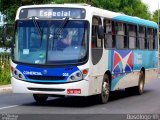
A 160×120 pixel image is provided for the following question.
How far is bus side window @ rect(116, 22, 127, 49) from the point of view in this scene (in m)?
19.4

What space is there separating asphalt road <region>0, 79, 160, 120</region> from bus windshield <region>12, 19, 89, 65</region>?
4.37ft

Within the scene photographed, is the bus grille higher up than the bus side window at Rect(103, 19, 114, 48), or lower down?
lower down

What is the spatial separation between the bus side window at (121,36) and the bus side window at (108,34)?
0.78 metres

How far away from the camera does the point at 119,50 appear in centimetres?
1942

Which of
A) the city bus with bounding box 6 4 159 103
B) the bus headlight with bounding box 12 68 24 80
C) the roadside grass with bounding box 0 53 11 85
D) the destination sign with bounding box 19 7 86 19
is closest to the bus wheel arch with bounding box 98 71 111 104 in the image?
the city bus with bounding box 6 4 159 103

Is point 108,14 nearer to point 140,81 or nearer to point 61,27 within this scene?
point 61,27

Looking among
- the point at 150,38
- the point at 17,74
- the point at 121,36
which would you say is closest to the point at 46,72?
the point at 17,74

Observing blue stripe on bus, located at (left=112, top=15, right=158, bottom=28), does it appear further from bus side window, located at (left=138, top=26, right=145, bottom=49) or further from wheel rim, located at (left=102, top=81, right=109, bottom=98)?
wheel rim, located at (left=102, top=81, right=109, bottom=98)

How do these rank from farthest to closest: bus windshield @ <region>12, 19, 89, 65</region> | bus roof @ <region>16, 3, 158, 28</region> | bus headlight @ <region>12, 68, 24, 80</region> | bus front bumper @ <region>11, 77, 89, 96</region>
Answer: bus roof @ <region>16, 3, 158, 28</region>, bus headlight @ <region>12, 68, 24, 80</region>, bus windshield @ <region>12, 19, 89, 65</region>, bus front bumper @ <region>11, 77, 89, 96</region>

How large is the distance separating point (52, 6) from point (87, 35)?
1406 millimetres

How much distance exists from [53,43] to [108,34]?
2.57 meters

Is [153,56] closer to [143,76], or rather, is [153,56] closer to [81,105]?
[143,76]

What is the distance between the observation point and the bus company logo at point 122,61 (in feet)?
61.9

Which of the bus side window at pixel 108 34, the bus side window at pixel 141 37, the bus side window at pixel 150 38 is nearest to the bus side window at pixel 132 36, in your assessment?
the bus side window at pixel 141 37
